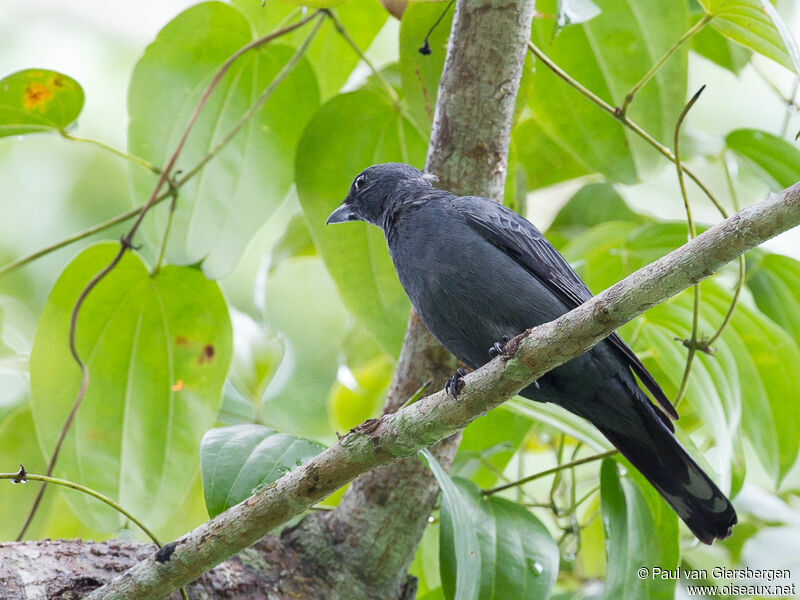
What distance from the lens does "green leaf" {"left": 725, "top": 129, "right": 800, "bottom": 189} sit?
3357 millimetres

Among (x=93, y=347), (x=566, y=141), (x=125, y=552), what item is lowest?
(x=125, y=552)

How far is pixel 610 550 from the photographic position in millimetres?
2750

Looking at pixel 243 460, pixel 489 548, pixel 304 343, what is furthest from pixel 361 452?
pixel 304 343

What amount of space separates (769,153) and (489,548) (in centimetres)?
209

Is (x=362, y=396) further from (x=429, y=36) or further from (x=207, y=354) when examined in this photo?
(x=429, y=36)

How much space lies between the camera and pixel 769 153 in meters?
3.42

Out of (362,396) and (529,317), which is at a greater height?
(362,396)

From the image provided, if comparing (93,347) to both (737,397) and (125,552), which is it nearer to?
(125,552)

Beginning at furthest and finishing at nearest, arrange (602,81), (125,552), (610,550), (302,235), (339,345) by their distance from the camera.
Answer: (339,345) < (302,235) < (602,81) < (610,550) < (125,552)

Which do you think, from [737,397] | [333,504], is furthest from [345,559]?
[737,397]

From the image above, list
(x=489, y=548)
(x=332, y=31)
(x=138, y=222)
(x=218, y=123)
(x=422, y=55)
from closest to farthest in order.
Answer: (x=489, y=548), (x=138, y=222), (x=422, y=55), (x=218, y=123), (x=332, y=31)

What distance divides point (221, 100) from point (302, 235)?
3.03 ft

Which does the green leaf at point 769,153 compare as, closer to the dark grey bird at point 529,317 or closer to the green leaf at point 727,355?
the green leaf at point 727,355

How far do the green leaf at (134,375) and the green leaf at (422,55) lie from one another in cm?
117
